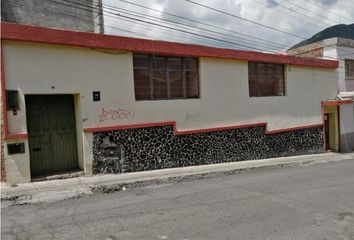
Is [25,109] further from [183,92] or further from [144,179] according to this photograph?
[183,92]

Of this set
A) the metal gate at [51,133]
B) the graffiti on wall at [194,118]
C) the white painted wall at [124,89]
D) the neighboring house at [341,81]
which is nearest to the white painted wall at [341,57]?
the neighboring house at [341,81]

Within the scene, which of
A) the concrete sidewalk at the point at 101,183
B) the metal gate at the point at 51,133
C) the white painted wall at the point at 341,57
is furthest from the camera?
the white painted wall at the point at 341,57

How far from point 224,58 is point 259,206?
7356mm

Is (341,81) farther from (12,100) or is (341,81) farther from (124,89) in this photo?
(12,100)

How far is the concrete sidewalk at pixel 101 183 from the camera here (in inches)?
299

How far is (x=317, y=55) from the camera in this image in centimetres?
2222

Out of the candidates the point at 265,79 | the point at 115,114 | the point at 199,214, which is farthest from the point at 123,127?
the point at 265,79

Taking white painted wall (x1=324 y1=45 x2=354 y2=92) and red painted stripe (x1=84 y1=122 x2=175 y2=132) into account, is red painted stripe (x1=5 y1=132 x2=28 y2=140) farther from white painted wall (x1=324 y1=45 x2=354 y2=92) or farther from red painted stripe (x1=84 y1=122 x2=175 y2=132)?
white painted wall (x1=324 y1=45 x2=354 y2=92)

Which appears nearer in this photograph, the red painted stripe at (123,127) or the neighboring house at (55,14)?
the red painted stripe at (123,127)

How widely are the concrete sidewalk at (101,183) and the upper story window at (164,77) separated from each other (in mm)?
2495

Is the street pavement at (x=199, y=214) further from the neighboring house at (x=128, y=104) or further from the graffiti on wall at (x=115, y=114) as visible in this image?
the graffiti on wall at (x=115, y=114)

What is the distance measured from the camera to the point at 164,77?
11555mm

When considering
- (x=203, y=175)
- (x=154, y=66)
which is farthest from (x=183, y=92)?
(x=203, y=175)

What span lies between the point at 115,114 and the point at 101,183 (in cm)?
226
